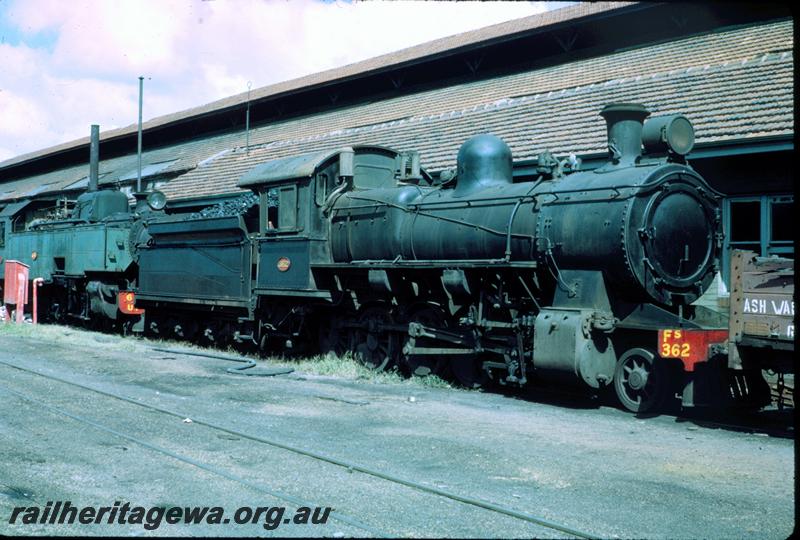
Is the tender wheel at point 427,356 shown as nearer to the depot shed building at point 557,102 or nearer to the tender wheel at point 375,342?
the tender wheel at point 375,342

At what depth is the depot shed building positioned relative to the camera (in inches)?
428

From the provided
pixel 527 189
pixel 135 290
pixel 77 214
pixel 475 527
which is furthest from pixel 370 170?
pixel 77 214

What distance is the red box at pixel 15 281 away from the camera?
834 inches

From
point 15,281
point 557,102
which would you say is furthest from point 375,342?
point 15,281

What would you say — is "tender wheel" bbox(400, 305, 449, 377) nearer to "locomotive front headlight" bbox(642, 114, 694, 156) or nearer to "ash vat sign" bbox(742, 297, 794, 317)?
"locomotive front headlight" bbox(642, 114, 694, 156)

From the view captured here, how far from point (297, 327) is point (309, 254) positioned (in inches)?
64.7

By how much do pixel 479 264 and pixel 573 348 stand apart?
180 cm

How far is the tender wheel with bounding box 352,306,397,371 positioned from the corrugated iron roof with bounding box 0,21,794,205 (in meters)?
3.91

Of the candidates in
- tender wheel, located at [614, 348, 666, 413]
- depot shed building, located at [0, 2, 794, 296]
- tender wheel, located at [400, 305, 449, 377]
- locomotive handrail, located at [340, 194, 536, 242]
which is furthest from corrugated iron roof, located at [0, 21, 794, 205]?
tender wheel, located at [614, 348, 666, 413]

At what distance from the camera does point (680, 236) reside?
8.80m

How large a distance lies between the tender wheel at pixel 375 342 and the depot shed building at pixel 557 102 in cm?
375

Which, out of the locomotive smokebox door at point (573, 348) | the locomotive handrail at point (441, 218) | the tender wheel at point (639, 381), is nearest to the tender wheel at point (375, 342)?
the locomotive handrail at point (441, 218)

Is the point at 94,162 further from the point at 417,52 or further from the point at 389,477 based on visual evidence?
the point at 389,477

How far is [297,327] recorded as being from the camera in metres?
12.9
